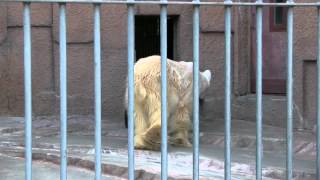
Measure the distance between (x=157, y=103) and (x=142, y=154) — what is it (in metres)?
0.52

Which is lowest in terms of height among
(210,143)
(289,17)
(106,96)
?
(210,143)

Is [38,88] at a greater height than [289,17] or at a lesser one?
lesser

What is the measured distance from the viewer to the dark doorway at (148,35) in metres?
8.38

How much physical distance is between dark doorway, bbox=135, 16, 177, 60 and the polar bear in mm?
2049

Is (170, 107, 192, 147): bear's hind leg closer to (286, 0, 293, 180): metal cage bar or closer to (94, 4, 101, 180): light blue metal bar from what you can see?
(286, 0, 293, 180): metal cage bar

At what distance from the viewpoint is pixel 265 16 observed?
8.08 meters

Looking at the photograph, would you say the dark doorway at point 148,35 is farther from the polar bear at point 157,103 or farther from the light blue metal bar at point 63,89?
the light blue metal bar at point 63,89

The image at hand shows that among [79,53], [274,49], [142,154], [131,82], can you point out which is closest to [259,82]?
[131,82]

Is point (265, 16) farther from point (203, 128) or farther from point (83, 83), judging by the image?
point (83, 83)

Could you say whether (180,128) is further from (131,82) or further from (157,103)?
(131,82)

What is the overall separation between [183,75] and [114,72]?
1.99m

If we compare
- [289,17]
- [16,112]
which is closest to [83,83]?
[16,112]

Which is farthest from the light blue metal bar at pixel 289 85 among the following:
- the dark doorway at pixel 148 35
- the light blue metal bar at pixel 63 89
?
the dark doorway at pixel 148 35

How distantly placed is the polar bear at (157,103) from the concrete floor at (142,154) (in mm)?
172
